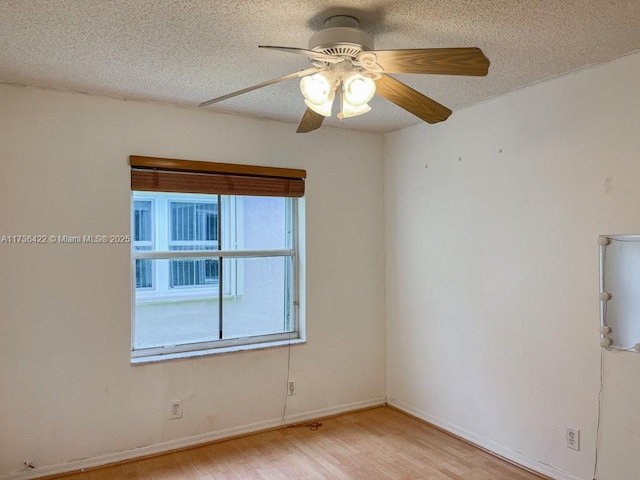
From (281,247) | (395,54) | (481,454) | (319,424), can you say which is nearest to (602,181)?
(395,54)

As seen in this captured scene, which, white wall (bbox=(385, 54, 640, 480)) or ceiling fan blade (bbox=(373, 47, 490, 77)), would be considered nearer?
ceiling fan blade (bbox=(373, 47, 490, 77))

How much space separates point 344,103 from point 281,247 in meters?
2.05

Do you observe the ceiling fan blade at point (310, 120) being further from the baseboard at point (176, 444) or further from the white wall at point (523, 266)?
the baseboard at point (176, 444)

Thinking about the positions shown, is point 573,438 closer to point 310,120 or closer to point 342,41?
point 310,120

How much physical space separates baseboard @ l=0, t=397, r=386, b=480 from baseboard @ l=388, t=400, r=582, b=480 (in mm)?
498

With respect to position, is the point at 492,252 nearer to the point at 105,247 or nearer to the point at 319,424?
the point at 319,424

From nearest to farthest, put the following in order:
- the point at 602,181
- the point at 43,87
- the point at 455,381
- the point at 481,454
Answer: the point at 602,181
the point at 43,87
the point at 481,454
the point at 455,381

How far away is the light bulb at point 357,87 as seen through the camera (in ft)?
6.36

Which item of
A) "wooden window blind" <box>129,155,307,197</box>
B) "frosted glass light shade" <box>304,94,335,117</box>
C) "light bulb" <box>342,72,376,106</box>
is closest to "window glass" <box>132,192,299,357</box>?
"wooden window blind" <box>129,155,307,197</box>

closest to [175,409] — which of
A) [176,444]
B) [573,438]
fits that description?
[176,444]

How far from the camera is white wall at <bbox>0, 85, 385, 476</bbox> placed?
2.90 meters

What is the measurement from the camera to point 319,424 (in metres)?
3.80

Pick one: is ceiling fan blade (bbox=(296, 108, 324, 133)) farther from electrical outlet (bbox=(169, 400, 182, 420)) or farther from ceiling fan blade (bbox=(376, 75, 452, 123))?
electrical outlet (bbox=(169, 400, 182, 420))

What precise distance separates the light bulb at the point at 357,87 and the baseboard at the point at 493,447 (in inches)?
98.1
